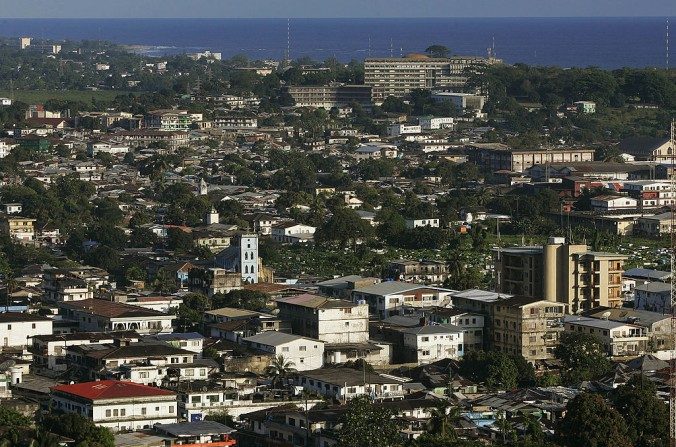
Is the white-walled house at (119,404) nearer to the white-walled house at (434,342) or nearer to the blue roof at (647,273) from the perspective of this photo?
the white-walled house at (434,342)

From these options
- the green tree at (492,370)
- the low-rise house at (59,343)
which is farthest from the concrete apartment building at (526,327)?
the low-rise house at (59,343)

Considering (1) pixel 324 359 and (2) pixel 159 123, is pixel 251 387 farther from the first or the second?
(2) pixel 159 123

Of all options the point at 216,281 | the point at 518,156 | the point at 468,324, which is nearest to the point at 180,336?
the point at 468,324

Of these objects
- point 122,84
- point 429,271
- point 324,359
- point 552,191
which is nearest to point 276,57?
point 122,84

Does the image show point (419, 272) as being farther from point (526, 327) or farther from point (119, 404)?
point (119, 404)

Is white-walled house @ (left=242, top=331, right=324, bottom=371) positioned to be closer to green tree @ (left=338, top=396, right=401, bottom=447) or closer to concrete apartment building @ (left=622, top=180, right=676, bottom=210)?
green tree @ (left=338, top=396, right=401, bottom=447)
